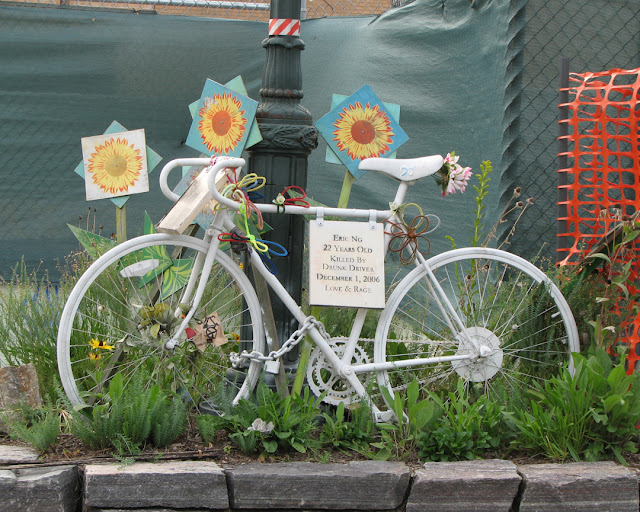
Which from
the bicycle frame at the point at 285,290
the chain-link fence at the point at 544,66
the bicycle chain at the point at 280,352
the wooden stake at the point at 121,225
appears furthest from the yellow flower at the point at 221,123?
the chain-link fence at the point at 544,66

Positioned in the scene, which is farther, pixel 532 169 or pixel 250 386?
pixel 532 169

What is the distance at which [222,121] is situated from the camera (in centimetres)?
354

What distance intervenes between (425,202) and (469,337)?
2492 millimetres

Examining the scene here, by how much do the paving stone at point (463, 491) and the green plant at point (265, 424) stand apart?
0.47 metres

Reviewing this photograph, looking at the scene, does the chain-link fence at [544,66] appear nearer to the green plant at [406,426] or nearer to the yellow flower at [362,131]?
the yellow flower at [362,131]

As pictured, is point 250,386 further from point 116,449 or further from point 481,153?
point 481,153

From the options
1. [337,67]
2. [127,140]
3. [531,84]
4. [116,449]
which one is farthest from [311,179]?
[116,449]

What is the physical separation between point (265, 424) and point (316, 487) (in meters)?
0.34

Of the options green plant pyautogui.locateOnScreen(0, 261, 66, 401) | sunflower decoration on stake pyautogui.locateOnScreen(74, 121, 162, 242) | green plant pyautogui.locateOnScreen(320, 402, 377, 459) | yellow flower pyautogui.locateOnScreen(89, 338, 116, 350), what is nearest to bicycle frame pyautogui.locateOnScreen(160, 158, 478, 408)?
green plant pyautogui.locateOnScreen(320, 402, 377, 459)

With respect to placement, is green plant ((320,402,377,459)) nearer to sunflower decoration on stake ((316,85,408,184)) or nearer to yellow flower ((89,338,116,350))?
yellow flower ((89,338,116,350))

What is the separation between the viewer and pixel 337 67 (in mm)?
6207

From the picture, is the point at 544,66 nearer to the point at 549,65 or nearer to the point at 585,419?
the point at 549,65

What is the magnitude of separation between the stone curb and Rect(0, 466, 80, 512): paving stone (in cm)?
1

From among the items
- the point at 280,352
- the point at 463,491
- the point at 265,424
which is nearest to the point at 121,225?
the point at 280,352
